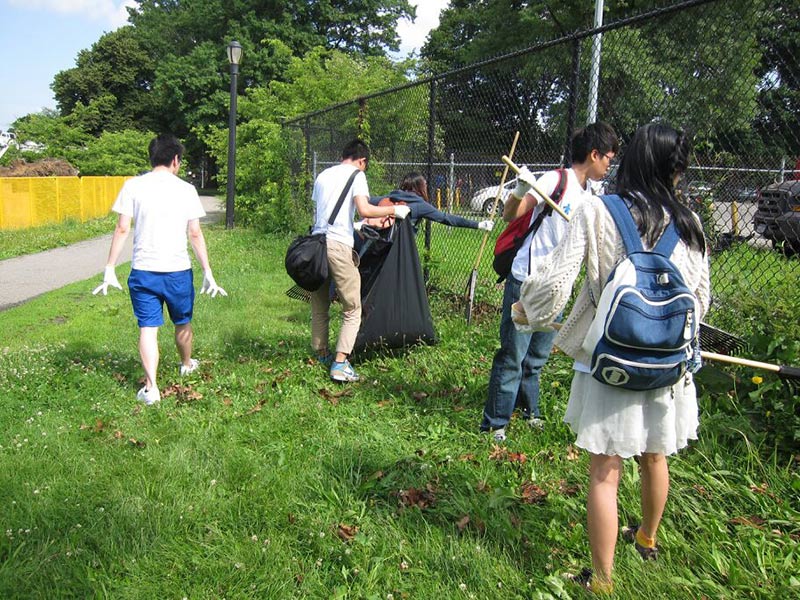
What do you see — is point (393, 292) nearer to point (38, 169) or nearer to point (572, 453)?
point (572, 453)

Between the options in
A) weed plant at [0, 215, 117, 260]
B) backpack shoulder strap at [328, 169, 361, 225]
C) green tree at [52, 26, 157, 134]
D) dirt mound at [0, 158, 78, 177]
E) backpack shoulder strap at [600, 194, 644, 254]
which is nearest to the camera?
backpack shoulder strap at [600, 194, 644, 254]

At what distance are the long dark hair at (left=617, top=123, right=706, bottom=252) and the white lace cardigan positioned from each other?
0.27 feet

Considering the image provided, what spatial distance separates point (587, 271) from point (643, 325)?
0.34m

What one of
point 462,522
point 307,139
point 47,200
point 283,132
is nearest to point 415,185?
point 462,522

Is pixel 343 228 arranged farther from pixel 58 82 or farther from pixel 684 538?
pixel 58 82

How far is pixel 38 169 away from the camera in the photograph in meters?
21.4

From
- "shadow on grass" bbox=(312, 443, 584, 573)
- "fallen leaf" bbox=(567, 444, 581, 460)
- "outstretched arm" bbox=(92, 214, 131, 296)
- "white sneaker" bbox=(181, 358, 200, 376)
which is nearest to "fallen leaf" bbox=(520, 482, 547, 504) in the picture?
"shadow on grass" bbox=(312, 443, 584, 573)

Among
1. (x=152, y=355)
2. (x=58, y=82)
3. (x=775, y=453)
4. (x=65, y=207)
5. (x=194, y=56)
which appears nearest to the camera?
(x=775, y=453)

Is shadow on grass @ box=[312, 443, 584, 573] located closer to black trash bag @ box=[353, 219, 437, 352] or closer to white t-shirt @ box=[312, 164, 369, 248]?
black trash bag @ box=[353, 219, 437, 352]

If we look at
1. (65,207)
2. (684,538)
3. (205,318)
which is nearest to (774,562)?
(684,538)

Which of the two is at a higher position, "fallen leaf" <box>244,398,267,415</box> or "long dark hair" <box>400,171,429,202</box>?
"long dark hair" <box>400,171,429,202</box>

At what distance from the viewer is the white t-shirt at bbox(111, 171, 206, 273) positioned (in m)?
4.27

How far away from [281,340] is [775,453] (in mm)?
4037

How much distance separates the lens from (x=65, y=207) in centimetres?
1872
